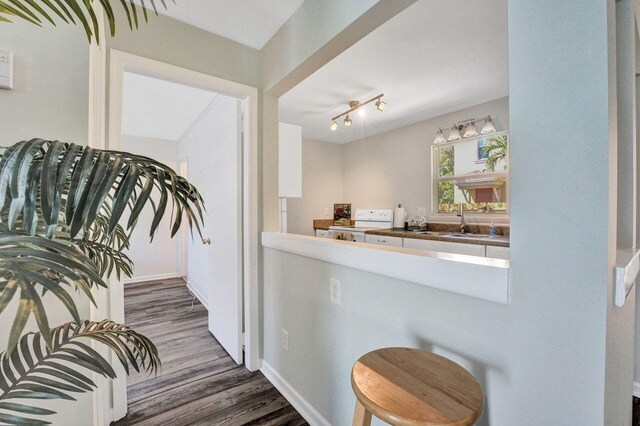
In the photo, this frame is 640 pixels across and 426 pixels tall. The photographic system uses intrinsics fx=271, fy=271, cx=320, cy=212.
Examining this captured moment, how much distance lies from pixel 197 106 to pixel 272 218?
1.90 meters

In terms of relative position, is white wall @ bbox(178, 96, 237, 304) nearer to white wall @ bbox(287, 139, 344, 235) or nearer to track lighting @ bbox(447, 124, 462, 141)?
white wall @ bbox(287, 139, 344, 235)

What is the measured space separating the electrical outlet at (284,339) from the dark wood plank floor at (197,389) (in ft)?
1.02

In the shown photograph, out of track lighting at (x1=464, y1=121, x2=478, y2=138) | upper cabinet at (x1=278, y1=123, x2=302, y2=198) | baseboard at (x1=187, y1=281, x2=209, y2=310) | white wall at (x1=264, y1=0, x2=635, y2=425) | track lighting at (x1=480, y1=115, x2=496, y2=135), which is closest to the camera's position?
white wall at (x1=264, y1=0, x2=635, y2=425)

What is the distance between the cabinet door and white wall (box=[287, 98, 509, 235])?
830mm

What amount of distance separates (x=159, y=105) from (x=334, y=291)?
295 centimetres

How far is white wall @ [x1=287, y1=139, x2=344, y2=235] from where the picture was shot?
14.2ft

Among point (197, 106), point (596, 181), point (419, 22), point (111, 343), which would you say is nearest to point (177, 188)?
point (111, 343)

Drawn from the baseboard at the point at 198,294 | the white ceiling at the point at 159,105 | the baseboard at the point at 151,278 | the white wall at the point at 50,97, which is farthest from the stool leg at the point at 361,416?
the baseboard at the point at 151,278

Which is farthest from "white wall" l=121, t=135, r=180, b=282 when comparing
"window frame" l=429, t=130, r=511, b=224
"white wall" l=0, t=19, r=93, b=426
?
"window frame" l=429, t=130, r=511, b=224

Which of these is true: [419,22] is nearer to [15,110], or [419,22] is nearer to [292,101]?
[292,101]

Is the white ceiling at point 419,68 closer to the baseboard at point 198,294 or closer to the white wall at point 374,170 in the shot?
the white wall at point 374,170

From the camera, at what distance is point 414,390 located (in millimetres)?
760

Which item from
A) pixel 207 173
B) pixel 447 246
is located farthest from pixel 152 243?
pixel 447 246

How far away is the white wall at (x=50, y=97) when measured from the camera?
1115mm
